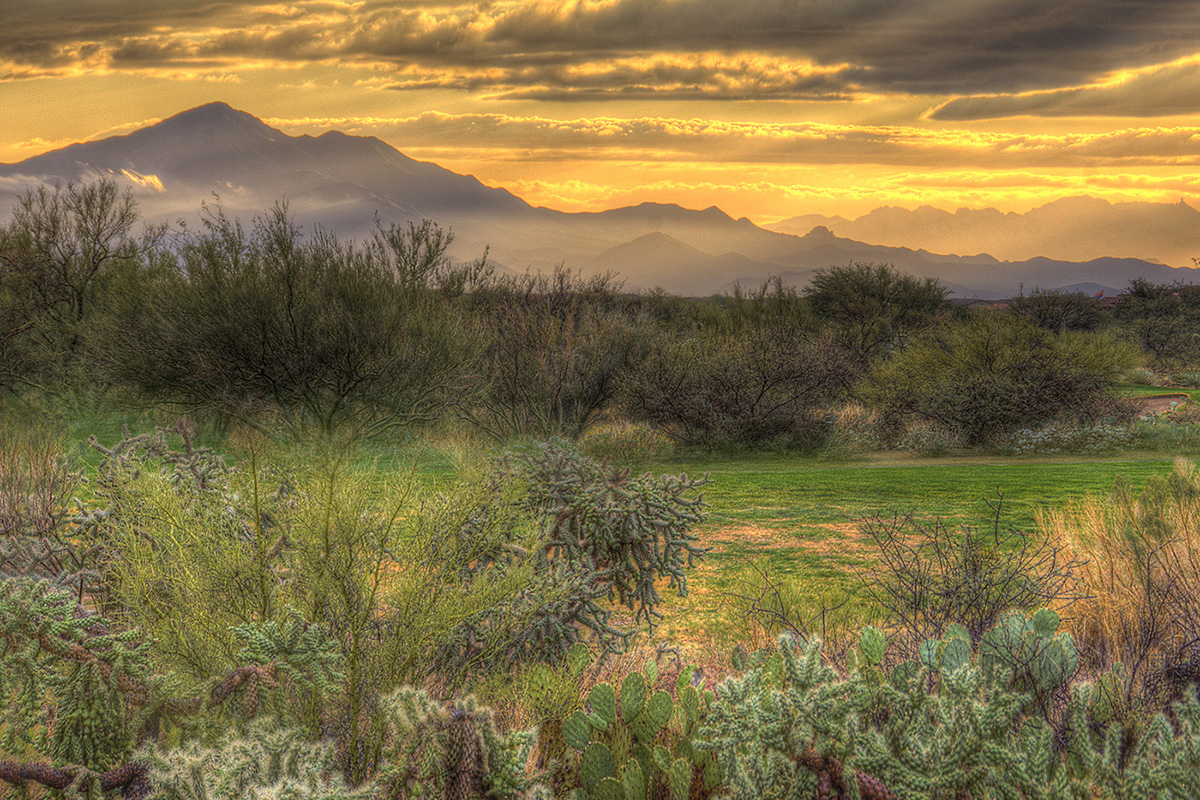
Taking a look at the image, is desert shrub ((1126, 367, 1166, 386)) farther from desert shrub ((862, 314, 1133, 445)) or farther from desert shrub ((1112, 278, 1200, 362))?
desert shrub ((862, 314, 1133, 445))

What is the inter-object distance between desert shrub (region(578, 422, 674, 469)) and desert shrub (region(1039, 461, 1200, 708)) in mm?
12344

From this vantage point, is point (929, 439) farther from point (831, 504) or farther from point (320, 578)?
point (320, 578)

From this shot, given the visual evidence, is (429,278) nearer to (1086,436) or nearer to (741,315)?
(741,315)

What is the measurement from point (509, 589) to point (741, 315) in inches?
1380

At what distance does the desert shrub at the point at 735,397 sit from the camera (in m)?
22.8

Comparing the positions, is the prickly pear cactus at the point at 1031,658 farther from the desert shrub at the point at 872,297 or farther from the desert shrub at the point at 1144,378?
the desert shrub at the point at 1144,378

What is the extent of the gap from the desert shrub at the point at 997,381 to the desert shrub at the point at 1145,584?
14185mm

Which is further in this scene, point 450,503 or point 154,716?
point 450,503

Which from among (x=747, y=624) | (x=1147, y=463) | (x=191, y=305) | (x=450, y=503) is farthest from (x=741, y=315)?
(x=450, y=503)

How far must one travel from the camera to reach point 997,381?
2211 cm

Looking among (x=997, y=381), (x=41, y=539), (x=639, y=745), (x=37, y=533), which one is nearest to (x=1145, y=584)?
(x=639, y=745)

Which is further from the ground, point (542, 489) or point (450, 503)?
point (450, 503)

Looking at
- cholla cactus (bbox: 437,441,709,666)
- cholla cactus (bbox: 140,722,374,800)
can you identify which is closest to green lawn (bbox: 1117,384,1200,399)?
cholla cactus (bbox: 437,441,709,666)

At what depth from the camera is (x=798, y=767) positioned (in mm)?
1771
